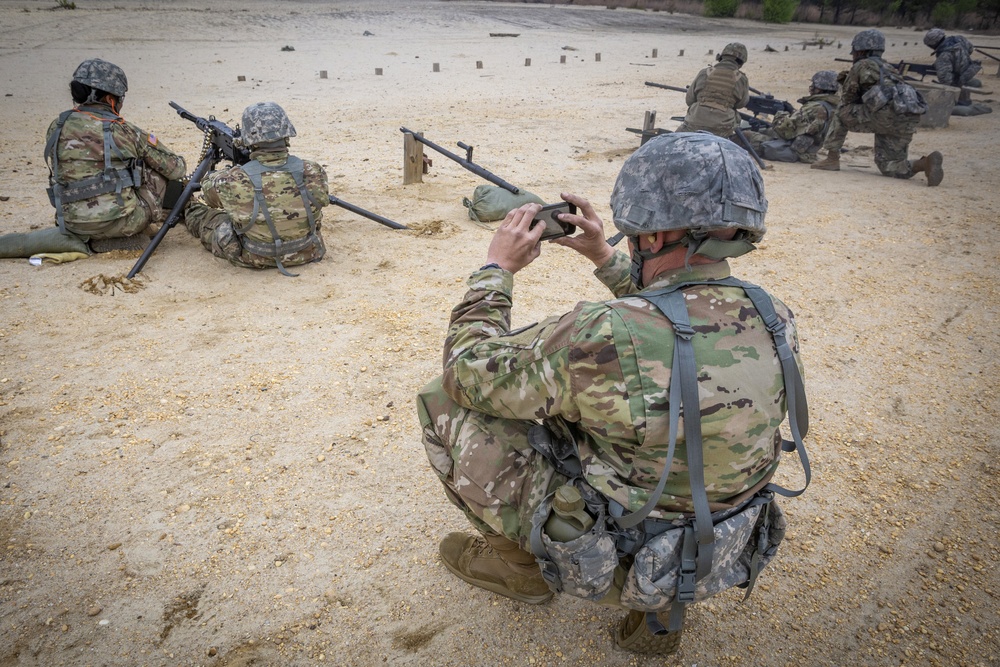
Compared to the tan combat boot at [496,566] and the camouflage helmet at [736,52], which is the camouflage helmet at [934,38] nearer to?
the camouflage helmet at [736,52]

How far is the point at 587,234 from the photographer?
2.38 metres

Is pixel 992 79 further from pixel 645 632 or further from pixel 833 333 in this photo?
pixel 645 632

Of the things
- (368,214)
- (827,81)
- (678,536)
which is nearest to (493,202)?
(368,214)

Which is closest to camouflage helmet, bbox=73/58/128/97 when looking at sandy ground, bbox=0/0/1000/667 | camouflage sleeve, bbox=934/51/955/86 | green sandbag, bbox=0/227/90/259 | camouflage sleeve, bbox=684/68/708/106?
green sandbag, bbox=0/227/90/259

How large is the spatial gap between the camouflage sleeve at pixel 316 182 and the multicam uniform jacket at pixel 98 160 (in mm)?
1537

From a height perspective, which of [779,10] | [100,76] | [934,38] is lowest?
[100,76]

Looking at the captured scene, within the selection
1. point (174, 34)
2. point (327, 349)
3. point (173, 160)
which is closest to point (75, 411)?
point (327, 349)

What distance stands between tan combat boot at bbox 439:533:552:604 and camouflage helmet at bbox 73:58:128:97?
5012mm

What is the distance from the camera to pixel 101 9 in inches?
974

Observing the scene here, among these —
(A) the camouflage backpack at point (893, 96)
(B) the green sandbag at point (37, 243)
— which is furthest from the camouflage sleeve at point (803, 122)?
(B) the green sandbag at point (37, 243)

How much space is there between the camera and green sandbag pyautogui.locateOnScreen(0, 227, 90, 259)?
5398 mm

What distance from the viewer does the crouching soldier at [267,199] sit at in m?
4.98

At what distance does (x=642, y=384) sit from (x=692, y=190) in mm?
610

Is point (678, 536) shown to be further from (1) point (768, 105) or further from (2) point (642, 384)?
(1) point (768, 105)
